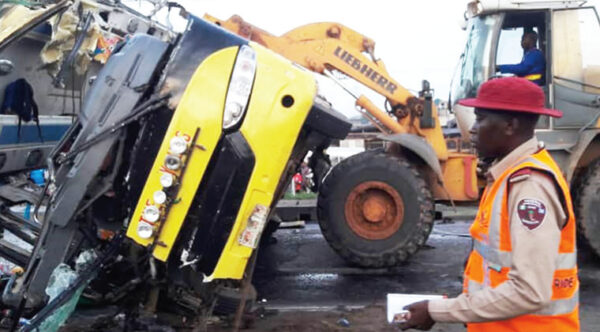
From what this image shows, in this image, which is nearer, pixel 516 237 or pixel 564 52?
pixel 516 237

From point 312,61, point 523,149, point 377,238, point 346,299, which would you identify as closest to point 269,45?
point 312,61

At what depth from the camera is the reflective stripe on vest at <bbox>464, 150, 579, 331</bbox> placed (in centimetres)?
191

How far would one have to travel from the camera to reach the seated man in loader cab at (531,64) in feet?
21.1

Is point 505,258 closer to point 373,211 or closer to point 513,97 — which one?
point 513,97

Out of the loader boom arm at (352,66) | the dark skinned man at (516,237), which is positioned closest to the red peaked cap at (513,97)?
the dark skinned man at (516,237)

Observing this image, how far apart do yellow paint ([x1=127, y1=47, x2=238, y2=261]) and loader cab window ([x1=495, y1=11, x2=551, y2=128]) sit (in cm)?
424

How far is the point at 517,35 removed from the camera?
6680 mm

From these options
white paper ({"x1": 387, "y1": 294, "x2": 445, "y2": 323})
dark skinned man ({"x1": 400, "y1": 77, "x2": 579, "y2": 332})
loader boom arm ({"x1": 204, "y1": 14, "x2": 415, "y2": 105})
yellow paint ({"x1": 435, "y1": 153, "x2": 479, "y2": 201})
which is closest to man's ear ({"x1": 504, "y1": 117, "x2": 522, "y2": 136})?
dark skinned man ({"x1": 400, "y1": 77, "x2": 579, "y2": 332})

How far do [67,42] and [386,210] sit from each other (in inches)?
123

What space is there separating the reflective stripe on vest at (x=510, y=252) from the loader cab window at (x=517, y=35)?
4.88m

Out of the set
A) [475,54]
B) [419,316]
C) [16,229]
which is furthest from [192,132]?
[475,54]

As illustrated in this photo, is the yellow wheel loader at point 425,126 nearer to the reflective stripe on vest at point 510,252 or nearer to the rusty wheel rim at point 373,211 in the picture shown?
the rusty wheel rim at point 373,211

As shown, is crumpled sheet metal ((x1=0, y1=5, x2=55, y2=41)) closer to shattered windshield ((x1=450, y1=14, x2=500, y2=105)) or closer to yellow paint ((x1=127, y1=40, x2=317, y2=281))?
yellow paint ((x1=127, y1=40, x2=317, y2=281))

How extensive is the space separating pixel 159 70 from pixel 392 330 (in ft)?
8.03
